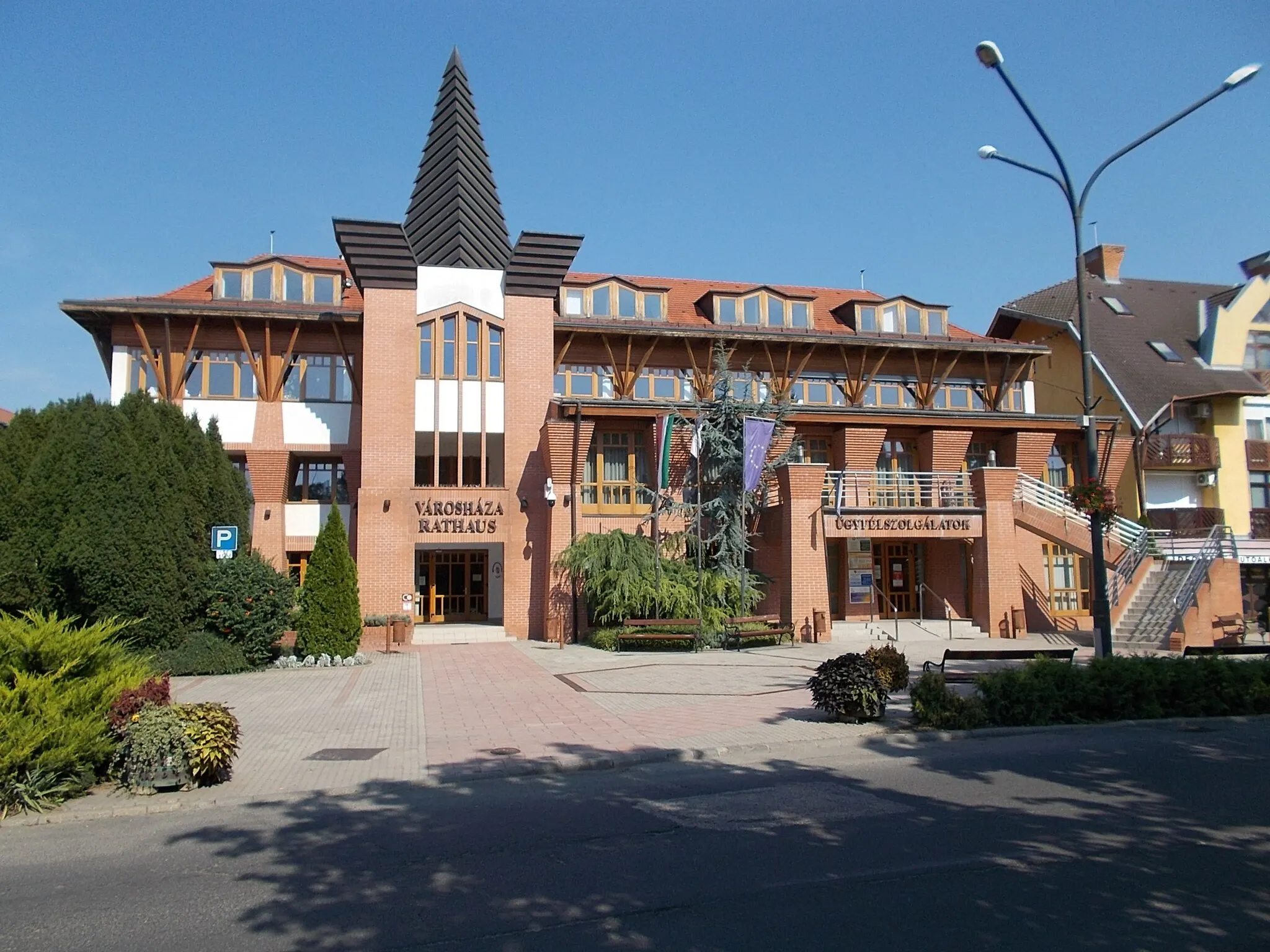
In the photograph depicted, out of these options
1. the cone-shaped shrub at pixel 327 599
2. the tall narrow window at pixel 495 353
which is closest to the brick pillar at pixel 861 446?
the tall narrow window at pixel 495 353

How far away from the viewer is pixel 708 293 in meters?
30.6

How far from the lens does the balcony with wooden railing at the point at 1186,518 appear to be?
30891 mm

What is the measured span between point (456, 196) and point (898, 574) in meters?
17.6

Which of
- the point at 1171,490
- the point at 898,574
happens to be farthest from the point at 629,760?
the point at 1171,490

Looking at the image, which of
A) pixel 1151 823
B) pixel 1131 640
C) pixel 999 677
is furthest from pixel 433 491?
pixel 1151 823

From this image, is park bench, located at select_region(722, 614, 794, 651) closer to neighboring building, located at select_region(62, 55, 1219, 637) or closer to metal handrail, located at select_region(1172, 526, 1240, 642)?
neighboring building, located at select_region(62, 55, 1219, 637)

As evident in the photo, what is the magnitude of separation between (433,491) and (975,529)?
15319mm

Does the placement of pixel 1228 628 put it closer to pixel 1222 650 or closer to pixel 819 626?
pixel 1222 650

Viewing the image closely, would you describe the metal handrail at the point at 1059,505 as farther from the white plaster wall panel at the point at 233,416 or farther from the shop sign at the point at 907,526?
the white plaster wall panel at the point at 233,416

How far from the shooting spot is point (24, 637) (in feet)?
29.3

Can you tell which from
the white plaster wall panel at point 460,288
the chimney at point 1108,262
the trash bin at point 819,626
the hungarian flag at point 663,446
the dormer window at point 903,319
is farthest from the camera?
the chimney at point 1108,262

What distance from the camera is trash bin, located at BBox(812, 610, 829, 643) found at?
76.9ft

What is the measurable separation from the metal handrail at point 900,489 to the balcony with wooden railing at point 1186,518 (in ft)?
30.7

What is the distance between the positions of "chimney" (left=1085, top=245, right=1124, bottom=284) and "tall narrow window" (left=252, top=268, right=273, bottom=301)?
1318 inches
